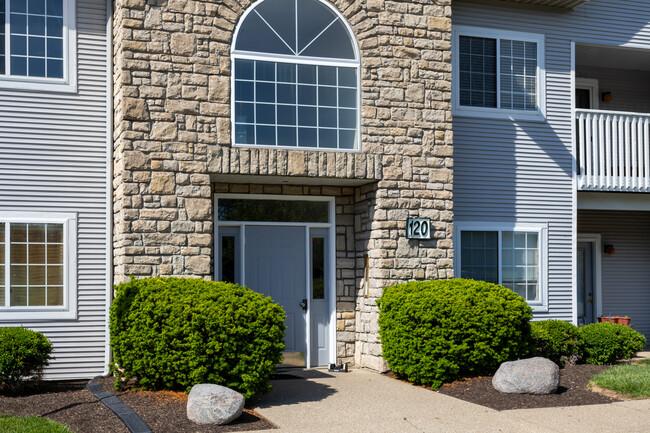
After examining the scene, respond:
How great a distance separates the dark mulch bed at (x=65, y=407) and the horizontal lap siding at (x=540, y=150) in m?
6.66

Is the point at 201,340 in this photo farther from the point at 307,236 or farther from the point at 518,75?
the point at 518,75

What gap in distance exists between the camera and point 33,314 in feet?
32.8

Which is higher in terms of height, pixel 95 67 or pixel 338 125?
pixel 95 67

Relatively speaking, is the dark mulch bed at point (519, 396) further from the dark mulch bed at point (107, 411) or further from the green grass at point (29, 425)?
the green grass at point (29, 425)

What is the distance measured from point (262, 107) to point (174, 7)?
68.7 inches

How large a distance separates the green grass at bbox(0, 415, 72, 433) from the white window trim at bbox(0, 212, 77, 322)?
2.78m

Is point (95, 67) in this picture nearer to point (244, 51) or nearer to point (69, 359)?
point (244, 51)

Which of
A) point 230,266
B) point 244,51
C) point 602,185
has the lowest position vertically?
point 230,266

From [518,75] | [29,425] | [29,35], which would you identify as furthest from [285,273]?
[518,75]

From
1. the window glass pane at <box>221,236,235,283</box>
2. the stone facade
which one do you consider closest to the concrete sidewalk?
the stone facade

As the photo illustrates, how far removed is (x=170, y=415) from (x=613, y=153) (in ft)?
29.9

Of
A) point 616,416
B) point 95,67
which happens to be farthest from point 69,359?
point 616,416

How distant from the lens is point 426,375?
954 centimetres

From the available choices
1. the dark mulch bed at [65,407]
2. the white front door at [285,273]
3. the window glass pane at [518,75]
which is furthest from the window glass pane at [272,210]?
the window glass pane at [518,75]
